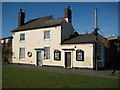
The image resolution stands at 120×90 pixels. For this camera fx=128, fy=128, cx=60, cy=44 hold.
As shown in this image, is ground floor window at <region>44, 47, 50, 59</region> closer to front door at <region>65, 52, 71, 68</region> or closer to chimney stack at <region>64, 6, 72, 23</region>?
front door at <region>65, 52, 71, 68</region>

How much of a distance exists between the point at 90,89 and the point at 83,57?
32.2ft

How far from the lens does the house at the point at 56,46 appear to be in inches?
657

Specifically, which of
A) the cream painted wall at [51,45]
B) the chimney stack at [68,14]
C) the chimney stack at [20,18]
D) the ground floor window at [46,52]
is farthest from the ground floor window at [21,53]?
the chimney stack at [68,14]

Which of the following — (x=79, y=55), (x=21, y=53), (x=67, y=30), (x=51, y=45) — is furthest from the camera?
(x=21, y=53)

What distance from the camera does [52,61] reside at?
19094mm

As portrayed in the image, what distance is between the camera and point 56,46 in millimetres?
18953

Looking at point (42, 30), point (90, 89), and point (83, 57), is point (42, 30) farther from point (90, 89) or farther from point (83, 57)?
point (90, 89)

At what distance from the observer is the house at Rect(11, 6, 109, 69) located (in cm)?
1669

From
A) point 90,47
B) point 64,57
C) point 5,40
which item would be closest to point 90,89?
point 90,47

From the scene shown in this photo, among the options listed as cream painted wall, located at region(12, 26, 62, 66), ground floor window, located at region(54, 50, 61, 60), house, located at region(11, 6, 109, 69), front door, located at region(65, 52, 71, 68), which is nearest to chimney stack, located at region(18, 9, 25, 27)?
house, located at region(11, 6, 109, 69)

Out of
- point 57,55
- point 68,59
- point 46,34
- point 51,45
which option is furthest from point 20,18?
point 68,59

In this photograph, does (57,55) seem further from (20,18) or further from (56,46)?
(20,18)

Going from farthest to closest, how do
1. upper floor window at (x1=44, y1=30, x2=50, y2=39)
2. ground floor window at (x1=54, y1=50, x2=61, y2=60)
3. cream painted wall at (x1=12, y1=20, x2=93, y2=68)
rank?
upper floor window at (x1=44, y1=30, x2=50, y2=39) → ground floor window at (x1=54, y1=50, x2=61, y2=60) → cream painted wall at (x1=12, y1=20, x2=93, y2=68)

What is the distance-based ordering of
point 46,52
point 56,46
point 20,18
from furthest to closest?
point 20,18 < point 46,52 < point 56,46
